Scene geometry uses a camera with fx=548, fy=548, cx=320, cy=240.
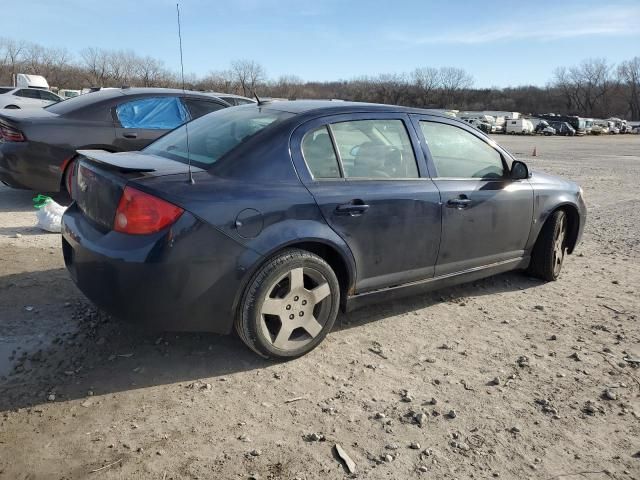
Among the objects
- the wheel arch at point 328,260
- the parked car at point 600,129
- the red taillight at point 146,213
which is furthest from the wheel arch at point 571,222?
the parked car at point 600,129

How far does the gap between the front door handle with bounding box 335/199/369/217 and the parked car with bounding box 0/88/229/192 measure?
175 inches


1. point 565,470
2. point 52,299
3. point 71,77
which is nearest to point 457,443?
point 565,470

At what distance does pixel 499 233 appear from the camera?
4.47 m

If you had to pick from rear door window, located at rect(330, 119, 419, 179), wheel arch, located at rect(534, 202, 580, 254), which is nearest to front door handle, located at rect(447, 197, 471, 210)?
rear door window, located at rect(330, 119, 419, 179)

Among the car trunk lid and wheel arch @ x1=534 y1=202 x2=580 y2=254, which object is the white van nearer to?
wheel arch @ x1=534 y1=202 x2=580 y2=254

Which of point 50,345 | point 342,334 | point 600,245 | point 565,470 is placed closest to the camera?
point 565,470

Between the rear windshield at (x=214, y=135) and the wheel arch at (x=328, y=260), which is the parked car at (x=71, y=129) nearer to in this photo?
the rear windshield at (x=214, y=135)

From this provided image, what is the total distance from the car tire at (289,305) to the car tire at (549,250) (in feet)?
8.01

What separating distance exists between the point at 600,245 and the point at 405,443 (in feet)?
17.1

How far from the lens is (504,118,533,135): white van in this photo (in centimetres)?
6450

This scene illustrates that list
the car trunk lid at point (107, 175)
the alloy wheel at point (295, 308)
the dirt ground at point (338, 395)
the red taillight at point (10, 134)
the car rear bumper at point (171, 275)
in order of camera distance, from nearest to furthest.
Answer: the dirt ground at point (338, 395) < the car rear bumper at point (171, 275) < the car trunk lid at point (107, 175) < the alloy wheel at point (295, 308) < the red taillight at point (10, 134)

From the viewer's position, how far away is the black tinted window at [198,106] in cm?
759

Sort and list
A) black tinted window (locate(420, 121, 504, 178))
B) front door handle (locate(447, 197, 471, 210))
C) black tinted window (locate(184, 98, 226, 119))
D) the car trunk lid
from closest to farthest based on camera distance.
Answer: the car trunk lid, front door handle (locate(447, 197, 471, 210)), black tinted window (locate(420, 121, 504, 178)), black tinted window (locate(184, 98, 226, 119))

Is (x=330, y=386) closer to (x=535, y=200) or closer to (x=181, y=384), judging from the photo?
Result: (x=181, y=384)
